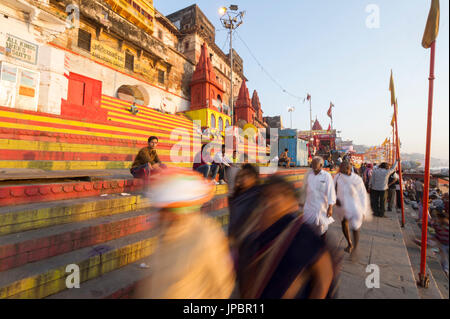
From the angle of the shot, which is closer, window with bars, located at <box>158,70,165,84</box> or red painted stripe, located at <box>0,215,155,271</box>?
red painted stripe, located at <box>0,215,155,271</box>

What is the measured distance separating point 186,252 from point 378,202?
7.62 meters

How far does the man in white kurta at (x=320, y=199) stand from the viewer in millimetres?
3292

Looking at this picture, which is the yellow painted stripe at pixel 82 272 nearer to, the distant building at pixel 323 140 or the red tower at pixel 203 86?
the red tower at pixel 203 86

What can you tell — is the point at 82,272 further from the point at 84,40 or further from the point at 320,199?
the point at 84,40

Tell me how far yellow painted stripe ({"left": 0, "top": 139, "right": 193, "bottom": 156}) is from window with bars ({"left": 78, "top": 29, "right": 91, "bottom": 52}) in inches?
380

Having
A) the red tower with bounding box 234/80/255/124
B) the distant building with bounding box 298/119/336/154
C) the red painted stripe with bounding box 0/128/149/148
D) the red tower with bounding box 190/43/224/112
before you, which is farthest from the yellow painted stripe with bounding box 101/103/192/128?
the distant building with bounding box 298/119/336/154

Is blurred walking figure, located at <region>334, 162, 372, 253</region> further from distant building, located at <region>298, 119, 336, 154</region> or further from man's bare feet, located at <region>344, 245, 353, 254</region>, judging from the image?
distant building, located at <region>298, 119, 336, 154</region>

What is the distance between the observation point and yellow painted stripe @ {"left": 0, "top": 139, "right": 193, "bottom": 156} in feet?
15.1

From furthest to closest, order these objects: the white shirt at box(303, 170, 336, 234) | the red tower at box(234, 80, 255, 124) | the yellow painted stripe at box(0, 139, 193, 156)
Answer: the red tower at box(234, 80, 255, 124) < the yellow painted stripe at box(0, 139, 193, 156) < the white shirt at box(303, 170, 336, 234)

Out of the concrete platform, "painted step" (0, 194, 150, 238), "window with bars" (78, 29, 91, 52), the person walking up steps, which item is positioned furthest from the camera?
"window with bars" (78, 29, 91, 52)

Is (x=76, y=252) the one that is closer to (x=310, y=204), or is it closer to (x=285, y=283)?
(x=285, y=283)

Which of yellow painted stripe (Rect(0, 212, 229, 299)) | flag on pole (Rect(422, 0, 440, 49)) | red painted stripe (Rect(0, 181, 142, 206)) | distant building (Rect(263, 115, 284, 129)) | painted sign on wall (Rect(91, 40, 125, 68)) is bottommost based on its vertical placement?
yellow painted stripe (Rect(0, 212, 229, 299))

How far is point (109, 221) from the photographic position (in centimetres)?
271

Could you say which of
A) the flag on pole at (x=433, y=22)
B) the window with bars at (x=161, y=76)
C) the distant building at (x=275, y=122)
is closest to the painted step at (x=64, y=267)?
the flag on pole at (x=433, y=22)
